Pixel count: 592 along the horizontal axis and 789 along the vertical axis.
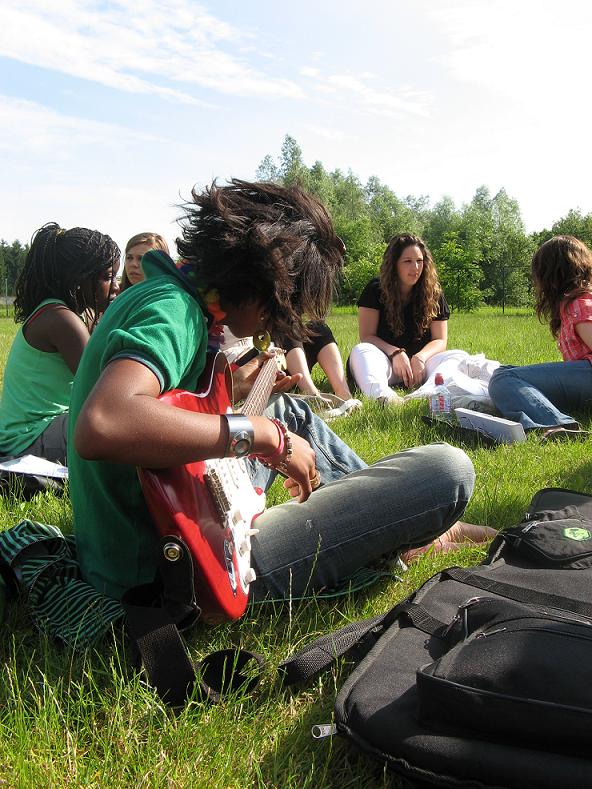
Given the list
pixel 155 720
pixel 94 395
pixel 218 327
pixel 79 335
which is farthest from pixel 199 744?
pixel 79 335

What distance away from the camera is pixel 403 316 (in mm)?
7398

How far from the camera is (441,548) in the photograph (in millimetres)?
3102

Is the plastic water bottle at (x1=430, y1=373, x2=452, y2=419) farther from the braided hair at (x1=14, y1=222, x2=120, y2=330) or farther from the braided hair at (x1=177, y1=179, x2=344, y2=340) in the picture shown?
the braided hair at (x1=177, y1=179, x2=344, y2=340)

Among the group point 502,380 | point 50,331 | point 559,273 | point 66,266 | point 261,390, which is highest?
point 559,273

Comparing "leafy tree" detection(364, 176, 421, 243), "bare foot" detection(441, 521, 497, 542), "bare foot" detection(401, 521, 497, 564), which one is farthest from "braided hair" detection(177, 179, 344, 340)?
"leafy tree" detection(364, 176, 421, 243)

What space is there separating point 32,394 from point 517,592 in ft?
9.53

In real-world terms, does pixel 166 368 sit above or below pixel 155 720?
above

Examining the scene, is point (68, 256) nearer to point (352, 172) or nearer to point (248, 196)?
point (248, 196)

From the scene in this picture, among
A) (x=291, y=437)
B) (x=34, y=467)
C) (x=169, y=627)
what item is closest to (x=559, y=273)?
(x=34, y=467)

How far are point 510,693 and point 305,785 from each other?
20.1 inches

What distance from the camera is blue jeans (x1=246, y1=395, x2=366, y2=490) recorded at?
3.39 m

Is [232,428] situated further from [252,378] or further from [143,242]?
[143,242]

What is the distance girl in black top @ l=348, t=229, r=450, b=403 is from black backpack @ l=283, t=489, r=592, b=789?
477cm

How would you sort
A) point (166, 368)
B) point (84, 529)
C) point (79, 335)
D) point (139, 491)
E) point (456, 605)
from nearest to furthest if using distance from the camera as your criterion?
1. point (166, 368)
2. point (139, 491)
3. point (84, 529)
4. point (456, 605)
5. point (79, 335)
